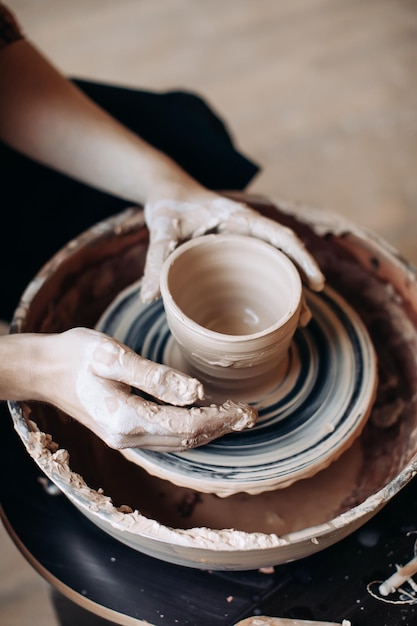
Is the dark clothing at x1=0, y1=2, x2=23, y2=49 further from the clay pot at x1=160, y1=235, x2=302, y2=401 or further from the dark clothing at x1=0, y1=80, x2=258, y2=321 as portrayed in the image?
the clay pot at x1=160, y1=235, x2=302, y2=401

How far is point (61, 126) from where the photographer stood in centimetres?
156

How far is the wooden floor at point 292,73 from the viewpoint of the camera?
291 cm

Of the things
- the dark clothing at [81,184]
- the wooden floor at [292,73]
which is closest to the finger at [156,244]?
the dark clothing at [81,184]

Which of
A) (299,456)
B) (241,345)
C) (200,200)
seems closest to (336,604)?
(299,456)

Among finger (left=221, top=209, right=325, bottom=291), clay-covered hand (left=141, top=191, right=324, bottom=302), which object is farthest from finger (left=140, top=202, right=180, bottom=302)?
finger (left=221, top=209, right=325, bottom=291)

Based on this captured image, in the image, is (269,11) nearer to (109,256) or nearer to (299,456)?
(109,256)

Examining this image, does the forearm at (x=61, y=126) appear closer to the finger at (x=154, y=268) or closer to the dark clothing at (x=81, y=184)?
the dark clothing at (x=81, y=184)

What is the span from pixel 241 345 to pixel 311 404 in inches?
10.6

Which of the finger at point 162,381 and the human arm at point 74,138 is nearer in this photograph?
the finger at point 162,381

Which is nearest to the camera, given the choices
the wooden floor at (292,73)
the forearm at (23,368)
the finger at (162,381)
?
the finger at (162,381)

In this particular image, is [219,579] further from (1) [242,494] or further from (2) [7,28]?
(2) [7,28]

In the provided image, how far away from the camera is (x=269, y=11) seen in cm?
386

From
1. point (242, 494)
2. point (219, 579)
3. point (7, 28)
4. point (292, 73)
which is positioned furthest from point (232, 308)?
point (292, 73)

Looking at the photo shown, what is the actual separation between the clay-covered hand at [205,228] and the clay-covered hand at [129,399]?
0.73ft
